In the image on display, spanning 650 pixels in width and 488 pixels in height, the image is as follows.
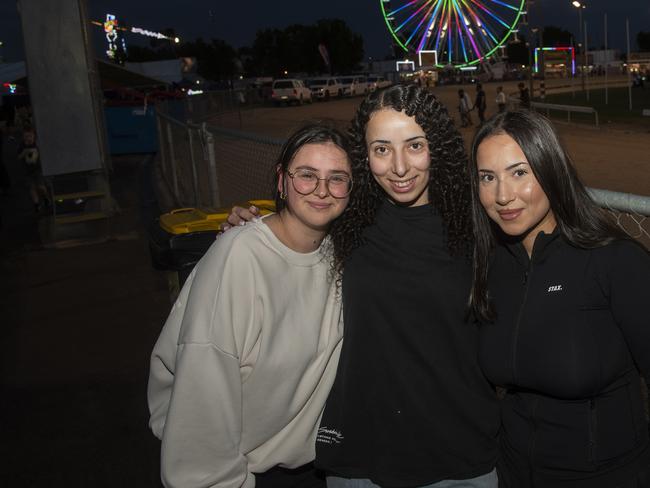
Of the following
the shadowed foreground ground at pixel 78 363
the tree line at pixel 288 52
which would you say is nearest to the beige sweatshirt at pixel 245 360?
the shadowed foreground ground at pixel 78 363

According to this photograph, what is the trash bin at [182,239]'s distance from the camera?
296 cm

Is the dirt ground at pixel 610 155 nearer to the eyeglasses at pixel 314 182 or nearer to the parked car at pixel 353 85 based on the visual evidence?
the eyeglasses at pixel 314 182

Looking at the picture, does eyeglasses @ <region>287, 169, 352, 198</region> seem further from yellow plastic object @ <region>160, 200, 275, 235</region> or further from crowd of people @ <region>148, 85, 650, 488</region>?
yellow plastic object @ <region>160, 200, 275, 235</region>

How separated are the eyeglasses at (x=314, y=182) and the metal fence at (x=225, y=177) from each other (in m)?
0.46

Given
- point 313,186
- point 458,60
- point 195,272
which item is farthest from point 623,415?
point 458,60

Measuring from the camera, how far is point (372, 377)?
2162 mm

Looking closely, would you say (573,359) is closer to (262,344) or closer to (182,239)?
(262,344)

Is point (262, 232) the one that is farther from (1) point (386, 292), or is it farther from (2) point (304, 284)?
(1) point (386, 292)

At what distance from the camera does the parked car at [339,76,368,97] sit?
55.2m

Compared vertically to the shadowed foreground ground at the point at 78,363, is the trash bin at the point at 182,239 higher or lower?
higher

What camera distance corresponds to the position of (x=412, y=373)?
211 centimetres

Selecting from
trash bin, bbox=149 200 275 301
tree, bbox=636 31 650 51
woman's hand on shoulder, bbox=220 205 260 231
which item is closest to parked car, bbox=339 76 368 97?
trash bin, bbox=149 200 275 301

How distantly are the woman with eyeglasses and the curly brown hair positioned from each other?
0.22 ft

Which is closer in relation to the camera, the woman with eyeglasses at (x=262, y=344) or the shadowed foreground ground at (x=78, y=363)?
the woman with eyeglasses at (x=262, y=344)
